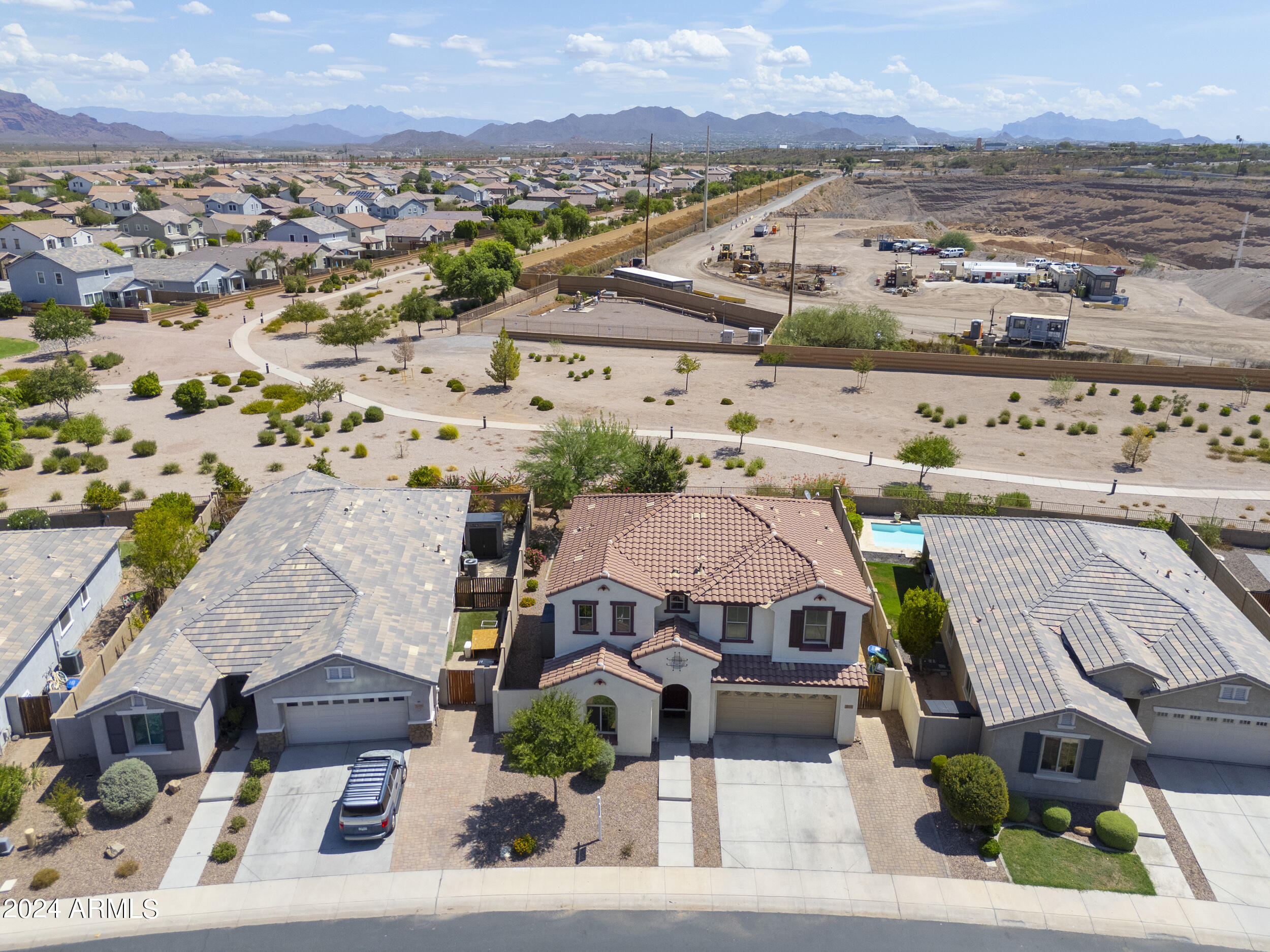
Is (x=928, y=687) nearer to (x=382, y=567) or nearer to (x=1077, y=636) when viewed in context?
(x=1077, y=636)

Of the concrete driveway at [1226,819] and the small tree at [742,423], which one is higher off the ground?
the small tree at [742,423]

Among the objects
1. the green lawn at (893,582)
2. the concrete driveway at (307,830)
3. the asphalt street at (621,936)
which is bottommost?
the asphalt street at (621,936)

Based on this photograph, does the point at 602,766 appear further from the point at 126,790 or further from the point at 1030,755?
the point at 126,790

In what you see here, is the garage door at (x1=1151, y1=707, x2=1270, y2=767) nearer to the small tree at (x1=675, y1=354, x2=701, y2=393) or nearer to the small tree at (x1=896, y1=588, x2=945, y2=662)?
the small tree at (x1=896, y1=588, x2=945, y2=662)

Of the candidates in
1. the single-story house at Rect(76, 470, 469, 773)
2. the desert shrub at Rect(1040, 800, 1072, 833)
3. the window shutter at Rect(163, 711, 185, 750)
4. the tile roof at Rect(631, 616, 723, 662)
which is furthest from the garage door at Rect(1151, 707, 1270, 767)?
the window shutter at Rect(163, 711, 185, 750)

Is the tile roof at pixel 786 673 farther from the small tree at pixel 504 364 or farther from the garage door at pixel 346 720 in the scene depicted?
the small tree at pixel 504 364

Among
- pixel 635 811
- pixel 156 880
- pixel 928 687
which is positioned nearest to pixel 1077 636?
pixel 928 687

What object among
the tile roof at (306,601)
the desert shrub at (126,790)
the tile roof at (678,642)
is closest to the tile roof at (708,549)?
the tile roof at (678,642)
